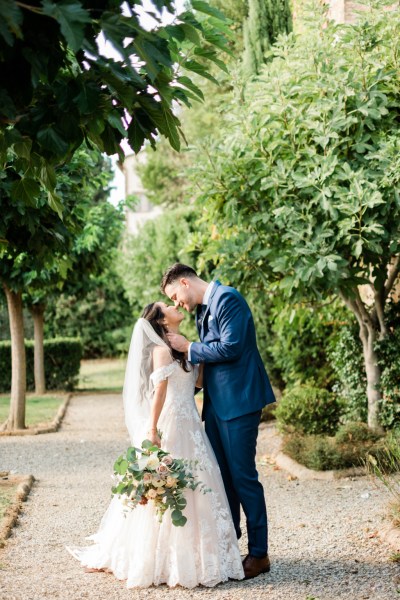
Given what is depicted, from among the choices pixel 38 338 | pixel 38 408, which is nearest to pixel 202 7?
pixel 38 408

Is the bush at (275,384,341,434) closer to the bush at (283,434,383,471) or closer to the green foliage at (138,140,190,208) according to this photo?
the bush at (283,434,383,471)

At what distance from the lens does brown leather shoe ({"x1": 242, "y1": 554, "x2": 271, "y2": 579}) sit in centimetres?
523

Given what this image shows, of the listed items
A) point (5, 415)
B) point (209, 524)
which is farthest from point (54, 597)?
point (5, 415)

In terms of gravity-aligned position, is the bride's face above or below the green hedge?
above

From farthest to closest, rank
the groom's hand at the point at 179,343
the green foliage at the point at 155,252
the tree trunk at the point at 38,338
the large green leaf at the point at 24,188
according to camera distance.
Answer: the tree trunk at the point at 38,338, the green foliage at the point at 155,252, the groom's hand at the point at 179,343, the large green leaf at the point at 24,188

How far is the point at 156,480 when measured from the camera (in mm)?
4969

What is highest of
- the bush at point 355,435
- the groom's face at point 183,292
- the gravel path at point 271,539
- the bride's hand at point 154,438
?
the groom's face at point 183,292

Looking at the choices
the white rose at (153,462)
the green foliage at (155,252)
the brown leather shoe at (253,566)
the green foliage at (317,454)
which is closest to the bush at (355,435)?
the green foliage at (317,454)

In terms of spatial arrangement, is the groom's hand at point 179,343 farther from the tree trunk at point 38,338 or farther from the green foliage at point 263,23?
the tree trunk at point 38,338

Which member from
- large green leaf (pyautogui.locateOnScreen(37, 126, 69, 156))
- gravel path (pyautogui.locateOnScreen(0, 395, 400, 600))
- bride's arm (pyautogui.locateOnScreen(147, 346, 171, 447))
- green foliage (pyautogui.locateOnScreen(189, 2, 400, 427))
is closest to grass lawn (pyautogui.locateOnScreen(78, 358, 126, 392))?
gravel path (pyautogui.locateOnScreen(0, 395, 400, 600))

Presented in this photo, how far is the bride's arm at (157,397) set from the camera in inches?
207

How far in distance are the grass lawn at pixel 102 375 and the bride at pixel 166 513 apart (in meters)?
17.8

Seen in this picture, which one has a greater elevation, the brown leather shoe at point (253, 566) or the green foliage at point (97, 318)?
the green foliage at point (97, 318)

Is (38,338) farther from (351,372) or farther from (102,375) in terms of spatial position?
(351,372)
